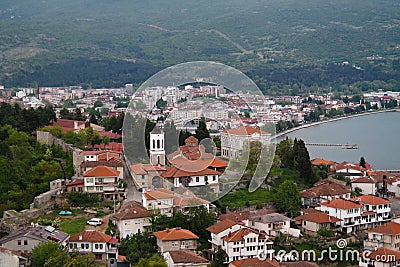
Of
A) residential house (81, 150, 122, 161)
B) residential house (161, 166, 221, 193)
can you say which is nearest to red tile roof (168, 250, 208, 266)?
residential house (161, 166, 221, 193)

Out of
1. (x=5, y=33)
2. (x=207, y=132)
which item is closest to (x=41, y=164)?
(x=207, y=132)

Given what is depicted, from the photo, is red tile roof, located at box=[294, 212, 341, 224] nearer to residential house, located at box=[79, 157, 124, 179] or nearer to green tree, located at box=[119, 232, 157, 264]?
green tree, located at box=[119, 232, 157, 264]

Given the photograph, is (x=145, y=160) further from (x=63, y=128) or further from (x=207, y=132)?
(x=63, y=128)

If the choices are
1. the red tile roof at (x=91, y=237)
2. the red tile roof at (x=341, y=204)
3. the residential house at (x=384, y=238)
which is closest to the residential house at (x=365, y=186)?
the red tile roof at (x=341, y=204)

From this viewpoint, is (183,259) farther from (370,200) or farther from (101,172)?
(370,200)

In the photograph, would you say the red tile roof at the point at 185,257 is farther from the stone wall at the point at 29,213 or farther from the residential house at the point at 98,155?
the residential house at the point at 98,155

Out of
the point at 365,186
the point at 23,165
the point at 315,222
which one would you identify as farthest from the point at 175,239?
the point at 365,186

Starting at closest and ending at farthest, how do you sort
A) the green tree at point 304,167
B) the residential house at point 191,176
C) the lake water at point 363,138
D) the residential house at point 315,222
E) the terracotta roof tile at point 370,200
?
the residential house at point 191,176 → the residential house at point 315,222 → the terracotta roof tile at point 370,200 → the green tree at point 304,167 → the lake water at point 363,138
